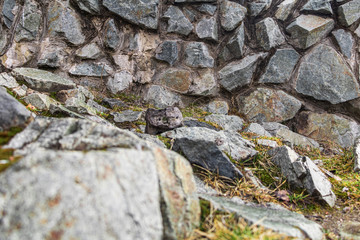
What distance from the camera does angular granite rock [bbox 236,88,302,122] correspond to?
4250 mm

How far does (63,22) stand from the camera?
13.1 feet

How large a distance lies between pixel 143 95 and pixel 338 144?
3.32 meters

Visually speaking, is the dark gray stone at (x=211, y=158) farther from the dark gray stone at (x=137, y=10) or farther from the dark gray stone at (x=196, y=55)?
the dark gray stone at (x=137, y=10)

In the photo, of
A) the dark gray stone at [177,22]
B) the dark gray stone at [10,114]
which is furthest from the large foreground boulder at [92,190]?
the dark gray stone at [177,22]

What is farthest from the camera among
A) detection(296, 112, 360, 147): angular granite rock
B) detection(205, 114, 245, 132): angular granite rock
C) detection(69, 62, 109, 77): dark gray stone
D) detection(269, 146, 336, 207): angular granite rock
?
detection(296, 112, 360, 147): angular granite rock

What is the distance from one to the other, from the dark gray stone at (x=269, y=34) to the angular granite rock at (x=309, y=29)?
0.19 m

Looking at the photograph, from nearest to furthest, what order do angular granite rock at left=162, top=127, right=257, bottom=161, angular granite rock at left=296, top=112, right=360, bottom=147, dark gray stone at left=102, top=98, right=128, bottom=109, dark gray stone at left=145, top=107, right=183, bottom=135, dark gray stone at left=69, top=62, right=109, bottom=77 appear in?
angular granite rock at left=162, top=127, right=257, bottom=161 → dark gray stone at left=145, top=107, right=183, bottom=135 → dark gray stone at left=102, top=98, right=128, bottom=109 → dark gray stone at left=69, top=62, right=109, bottom=77 → angular granite rock at left=296, top=112, right=360, bottom=147

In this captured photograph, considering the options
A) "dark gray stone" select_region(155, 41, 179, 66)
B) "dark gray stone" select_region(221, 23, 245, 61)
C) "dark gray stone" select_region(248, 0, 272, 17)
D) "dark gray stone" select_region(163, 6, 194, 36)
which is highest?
"dark gray stone" select_region(248, 0, 272, 17)

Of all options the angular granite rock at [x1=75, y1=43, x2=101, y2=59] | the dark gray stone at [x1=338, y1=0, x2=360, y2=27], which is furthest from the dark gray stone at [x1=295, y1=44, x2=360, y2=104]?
the angular granite rock at [x1=75, y1=43, x2=101, y2=59]

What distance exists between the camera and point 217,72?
4441 millimetres

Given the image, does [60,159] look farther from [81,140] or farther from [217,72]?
[217,72]

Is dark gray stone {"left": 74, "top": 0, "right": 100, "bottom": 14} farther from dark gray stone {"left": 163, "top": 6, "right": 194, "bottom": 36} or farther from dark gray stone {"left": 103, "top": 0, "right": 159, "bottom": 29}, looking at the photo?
dark gray stone {"left": 163, "top": 6, "right": 194, "bottom": 36}

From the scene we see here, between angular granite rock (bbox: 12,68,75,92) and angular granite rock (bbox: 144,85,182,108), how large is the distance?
1.22 metres

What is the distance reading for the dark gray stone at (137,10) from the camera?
407 cm
